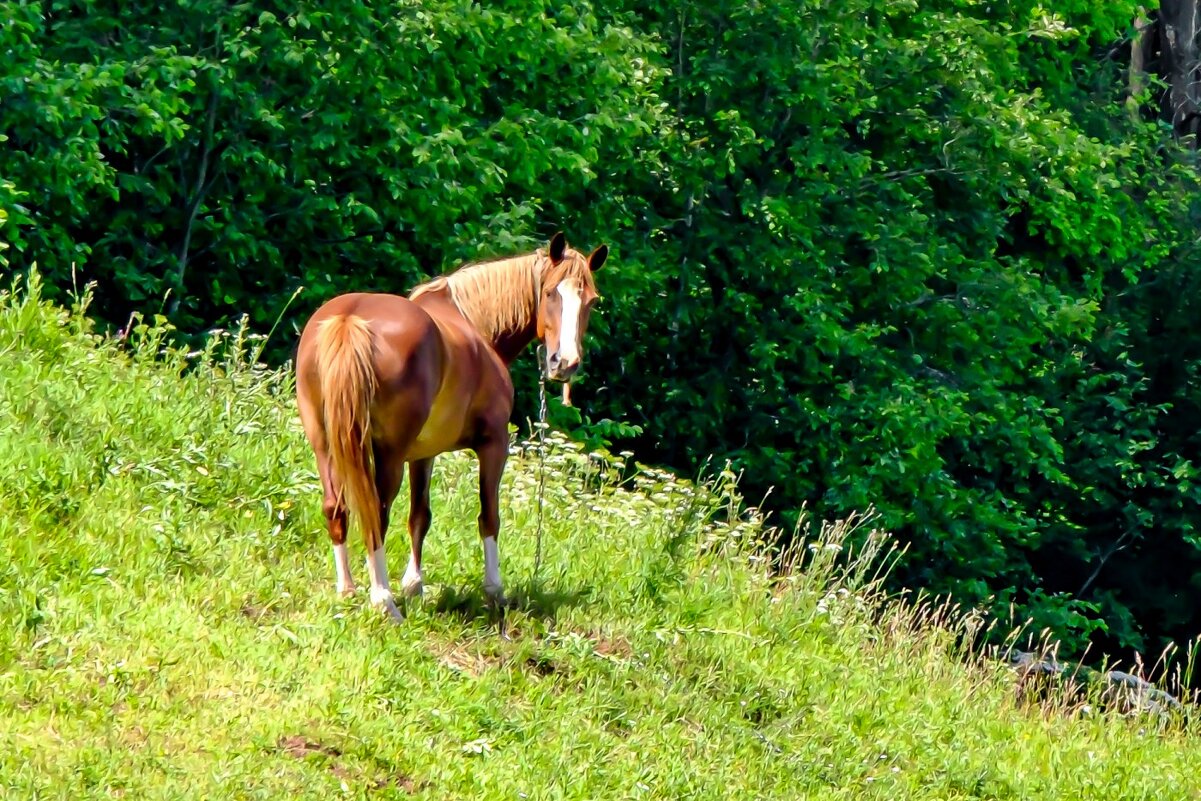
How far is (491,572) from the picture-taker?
7523 mm

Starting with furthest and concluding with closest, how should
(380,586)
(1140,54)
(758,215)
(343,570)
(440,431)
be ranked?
(1140,54), (758,215), (440,431), (343,570), (380,586)

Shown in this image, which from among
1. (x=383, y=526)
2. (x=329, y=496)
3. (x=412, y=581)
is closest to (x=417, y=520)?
(x=412, y=581)

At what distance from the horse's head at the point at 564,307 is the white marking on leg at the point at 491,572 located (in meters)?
0.83

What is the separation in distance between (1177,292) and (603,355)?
942 cm

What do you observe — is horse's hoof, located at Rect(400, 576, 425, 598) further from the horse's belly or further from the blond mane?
the blond mane

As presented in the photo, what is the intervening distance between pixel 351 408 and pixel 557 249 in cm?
141

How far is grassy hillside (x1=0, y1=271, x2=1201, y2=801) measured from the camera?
18.9ft

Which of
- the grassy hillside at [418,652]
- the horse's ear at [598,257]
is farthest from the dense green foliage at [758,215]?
the horse's ear at [598,257]

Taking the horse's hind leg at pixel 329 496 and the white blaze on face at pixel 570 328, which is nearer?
the horse's hind leg at pixel 329 496

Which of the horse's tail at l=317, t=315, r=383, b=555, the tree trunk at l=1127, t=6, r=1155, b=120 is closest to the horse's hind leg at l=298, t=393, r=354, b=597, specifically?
the horse's tail at l=317, t=315, r=383, b=555

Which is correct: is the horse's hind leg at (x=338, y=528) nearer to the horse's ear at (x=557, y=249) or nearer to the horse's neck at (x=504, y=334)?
the horse's neck at (x=504, y=334)

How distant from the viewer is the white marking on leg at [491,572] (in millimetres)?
7523

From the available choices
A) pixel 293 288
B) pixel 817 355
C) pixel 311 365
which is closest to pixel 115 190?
pixel 293 288

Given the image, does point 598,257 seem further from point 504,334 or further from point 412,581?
point 412,581
